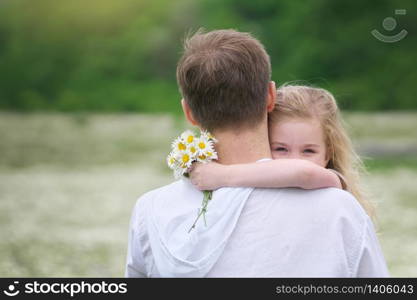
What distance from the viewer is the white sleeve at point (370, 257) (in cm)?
210

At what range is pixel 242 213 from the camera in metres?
2.13

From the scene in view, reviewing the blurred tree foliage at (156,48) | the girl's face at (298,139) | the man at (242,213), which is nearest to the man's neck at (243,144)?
the man at (242,213)

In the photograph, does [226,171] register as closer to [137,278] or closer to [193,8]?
[137,278]

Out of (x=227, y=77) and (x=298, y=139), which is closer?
(x=227, y=77)

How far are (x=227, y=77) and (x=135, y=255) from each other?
0.63 metres

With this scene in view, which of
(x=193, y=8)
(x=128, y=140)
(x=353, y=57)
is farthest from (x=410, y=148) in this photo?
(x=193, y=8)

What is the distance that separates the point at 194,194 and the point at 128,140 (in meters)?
18.8

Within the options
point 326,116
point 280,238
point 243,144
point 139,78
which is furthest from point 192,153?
point 139,78

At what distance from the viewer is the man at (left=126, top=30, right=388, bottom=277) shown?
2.09m

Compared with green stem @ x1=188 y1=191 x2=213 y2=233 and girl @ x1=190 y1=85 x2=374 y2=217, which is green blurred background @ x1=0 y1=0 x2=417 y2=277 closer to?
girl @ x1=190 y1=85 x2=374 y2=217

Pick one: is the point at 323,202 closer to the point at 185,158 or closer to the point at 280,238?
the point at 280,238

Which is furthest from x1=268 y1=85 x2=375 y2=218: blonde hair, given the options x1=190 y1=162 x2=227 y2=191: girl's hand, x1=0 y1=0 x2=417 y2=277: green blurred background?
x1=0 y1=0 x2=417 y2=277: green blurred background

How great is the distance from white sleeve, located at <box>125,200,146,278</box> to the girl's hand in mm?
249

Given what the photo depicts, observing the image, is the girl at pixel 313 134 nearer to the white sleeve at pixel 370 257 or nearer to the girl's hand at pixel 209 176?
the girl's hand at pixel 209 176
